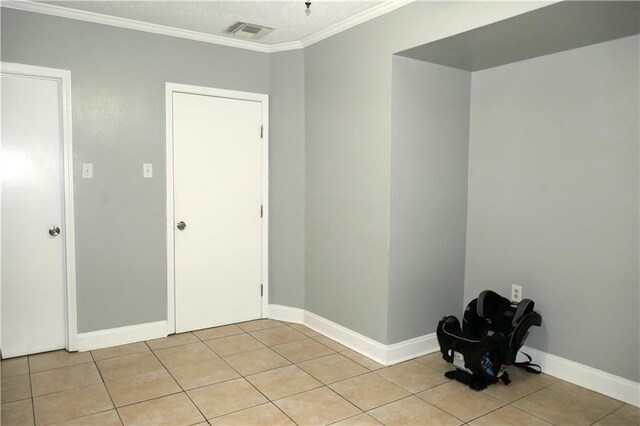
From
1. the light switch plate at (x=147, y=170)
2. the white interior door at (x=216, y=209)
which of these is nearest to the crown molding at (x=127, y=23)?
the white interior door at (x=216, y=209)

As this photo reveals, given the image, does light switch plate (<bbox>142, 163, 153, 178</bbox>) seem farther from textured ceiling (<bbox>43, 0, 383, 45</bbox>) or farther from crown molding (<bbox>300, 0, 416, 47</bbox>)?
crown molding (<bbox>300, 0, 416, 47</bbox>)

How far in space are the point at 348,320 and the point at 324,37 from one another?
2.24 metres

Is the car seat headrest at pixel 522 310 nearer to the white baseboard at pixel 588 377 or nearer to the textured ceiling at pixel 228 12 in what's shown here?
the white baseboard at pixel 588 377

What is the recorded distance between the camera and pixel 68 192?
3342mm

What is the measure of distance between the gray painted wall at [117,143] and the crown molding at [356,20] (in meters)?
0.84

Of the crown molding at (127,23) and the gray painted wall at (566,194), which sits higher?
the crown molding at (127,23)

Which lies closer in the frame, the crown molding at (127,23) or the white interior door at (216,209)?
the crown molding at (127,23)

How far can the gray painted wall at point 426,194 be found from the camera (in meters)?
3.23

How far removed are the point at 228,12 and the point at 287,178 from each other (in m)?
1.44

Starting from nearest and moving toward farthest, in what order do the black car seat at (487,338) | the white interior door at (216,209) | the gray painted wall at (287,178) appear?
1. the black car seat at (487,338)
2. the white interior door at (216,209)
3. the gray painted wall at (287,178)

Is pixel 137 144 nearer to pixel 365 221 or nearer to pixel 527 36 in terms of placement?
pixel 365 221

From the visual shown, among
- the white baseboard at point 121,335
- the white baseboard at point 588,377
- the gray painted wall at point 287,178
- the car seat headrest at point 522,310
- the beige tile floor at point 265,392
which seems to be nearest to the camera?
the beige tile floor at point 265,392

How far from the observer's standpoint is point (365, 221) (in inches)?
134

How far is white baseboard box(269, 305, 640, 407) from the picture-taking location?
2.77m
